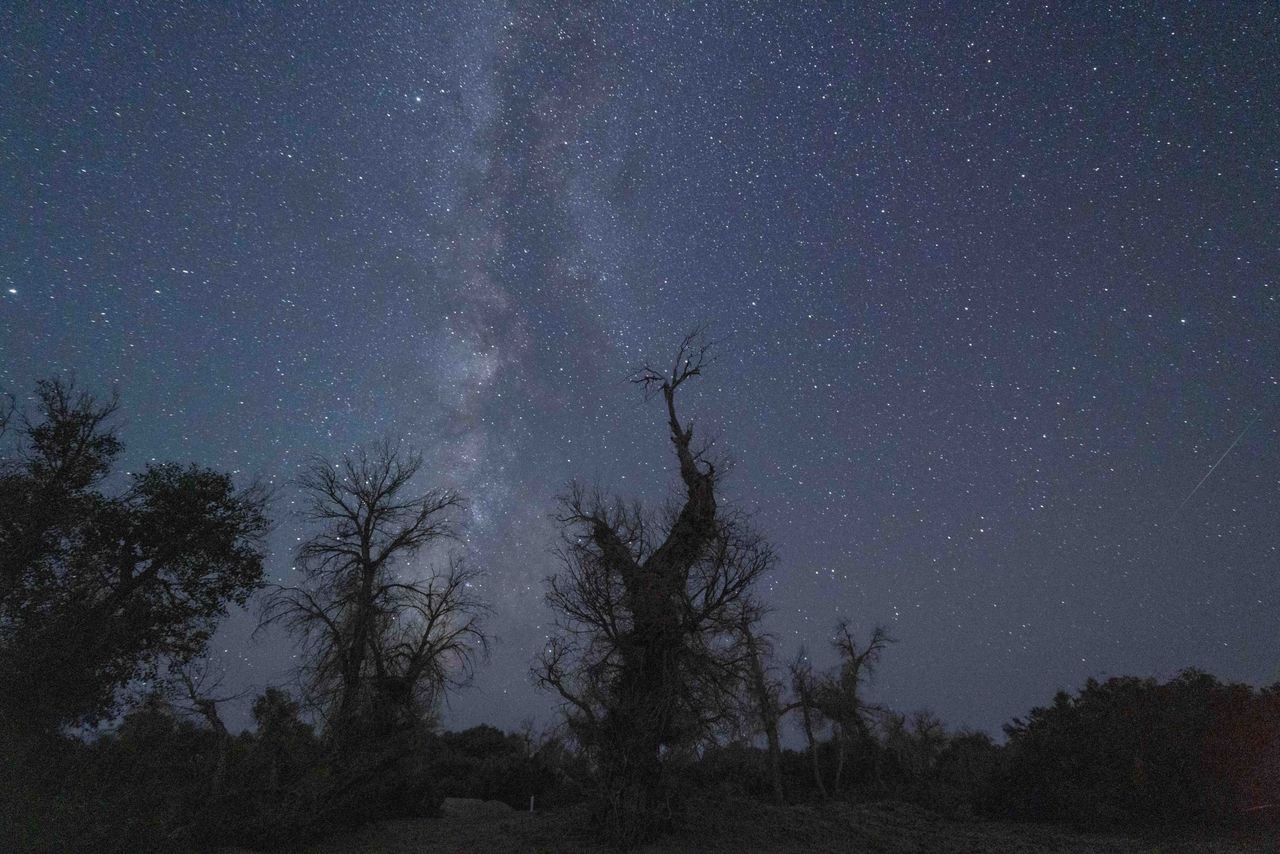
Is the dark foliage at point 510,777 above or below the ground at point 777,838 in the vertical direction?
above

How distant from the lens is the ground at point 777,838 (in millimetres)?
16422

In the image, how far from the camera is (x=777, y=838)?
17500mm

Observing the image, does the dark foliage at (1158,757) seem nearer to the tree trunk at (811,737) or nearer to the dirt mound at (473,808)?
the tree trunk at (811,737)

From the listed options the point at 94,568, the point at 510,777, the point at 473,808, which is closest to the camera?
the point at 94,568

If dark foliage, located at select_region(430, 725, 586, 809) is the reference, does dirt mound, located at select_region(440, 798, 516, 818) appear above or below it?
below

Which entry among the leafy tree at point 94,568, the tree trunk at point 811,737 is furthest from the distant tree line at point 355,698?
the tree trunk at point 811,737

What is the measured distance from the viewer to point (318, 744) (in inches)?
810

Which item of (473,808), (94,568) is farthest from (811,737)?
(94,568)

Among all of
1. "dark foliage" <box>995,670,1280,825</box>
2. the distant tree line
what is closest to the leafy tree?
the distant tree line

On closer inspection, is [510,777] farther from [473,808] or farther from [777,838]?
[777,838]

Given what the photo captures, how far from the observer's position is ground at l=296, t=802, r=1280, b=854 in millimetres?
16422

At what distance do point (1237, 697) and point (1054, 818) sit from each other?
7.33 m

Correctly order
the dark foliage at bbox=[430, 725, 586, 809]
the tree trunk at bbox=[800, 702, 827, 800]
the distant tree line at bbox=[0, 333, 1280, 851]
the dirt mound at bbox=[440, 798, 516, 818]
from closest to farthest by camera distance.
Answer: the distant tree line at bbox=[0, 333, 1280, 851] < the dirt mound at bbox=[440, 798, 516, 818] < the dark foliage at bbox=[430, 725, 586, 809] < the tree trunk at bbox=[800, 702, 827, 800]

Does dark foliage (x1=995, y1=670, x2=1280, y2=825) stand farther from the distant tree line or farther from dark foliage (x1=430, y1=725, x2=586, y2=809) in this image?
dark foliage (x1=430, y1=725, x2=586, y2=809)
